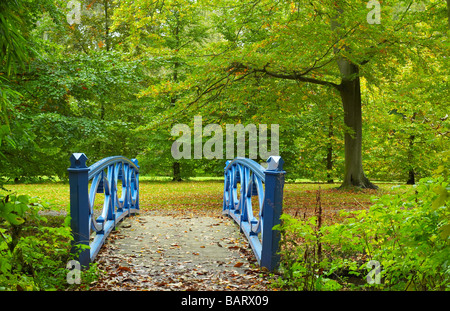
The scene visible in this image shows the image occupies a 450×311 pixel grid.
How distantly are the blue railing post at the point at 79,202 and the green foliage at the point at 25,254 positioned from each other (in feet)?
0.58

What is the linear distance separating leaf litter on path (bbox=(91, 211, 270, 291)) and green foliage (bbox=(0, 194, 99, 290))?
1.28ft

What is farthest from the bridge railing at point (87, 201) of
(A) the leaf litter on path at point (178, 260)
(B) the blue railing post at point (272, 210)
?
(B) the blue railing post at point (272, 210)

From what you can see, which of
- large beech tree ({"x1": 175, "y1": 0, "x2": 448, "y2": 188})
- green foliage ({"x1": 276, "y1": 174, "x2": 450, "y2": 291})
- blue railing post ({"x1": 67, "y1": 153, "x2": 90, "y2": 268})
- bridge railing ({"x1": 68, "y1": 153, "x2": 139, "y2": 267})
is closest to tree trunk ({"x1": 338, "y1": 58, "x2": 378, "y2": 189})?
large beech tree ({"x1": 175, "y1": 0, "x2": 448, "y2": 188})

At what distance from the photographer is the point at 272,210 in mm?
3818

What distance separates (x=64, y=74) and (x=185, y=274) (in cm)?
449

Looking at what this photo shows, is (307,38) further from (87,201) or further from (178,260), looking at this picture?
(87,201)

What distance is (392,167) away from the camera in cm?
1864

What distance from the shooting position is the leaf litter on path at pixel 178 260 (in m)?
3.60

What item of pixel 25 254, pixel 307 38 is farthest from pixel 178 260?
pixel 307 38

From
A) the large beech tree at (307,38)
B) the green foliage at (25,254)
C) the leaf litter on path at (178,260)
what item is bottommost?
the leaf litter on path at (178,260)

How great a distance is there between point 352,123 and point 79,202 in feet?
36.8

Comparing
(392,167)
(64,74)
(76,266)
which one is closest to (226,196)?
(64,74)

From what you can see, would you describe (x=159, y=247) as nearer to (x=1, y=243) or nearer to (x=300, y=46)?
(x=1, y=243)

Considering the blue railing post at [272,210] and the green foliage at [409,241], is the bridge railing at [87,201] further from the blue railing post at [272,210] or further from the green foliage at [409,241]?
the green foliage at [409,241]
